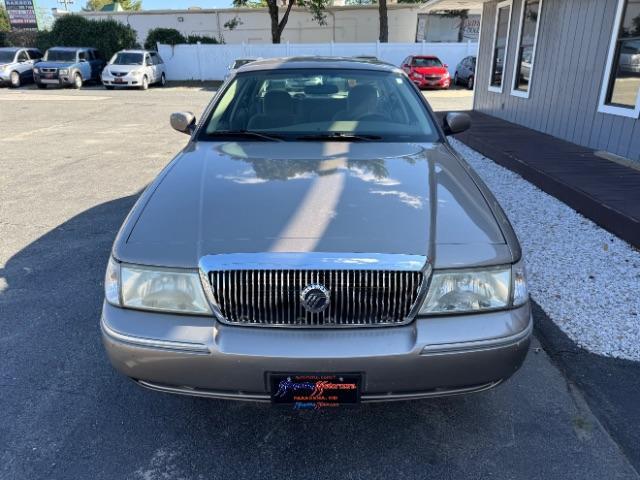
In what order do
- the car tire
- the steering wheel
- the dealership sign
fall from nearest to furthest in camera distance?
1. the steering wheel
2. the car tire
3. the dealership sign

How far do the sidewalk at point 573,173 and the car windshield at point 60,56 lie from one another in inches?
804

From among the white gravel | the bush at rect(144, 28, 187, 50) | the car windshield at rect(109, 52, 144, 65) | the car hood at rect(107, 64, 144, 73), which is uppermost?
the bush at rect(144, 28, 187, 50)

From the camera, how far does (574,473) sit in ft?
6.82

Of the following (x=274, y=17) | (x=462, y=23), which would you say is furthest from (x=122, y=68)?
(x=462, y=23)

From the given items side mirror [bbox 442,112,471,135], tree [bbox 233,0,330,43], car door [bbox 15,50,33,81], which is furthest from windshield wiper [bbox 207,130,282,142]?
tree [bbox 233,0,330,43]

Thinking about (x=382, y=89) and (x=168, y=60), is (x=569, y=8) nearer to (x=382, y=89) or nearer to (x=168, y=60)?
(x=382, y=89)

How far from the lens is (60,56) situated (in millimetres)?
22359

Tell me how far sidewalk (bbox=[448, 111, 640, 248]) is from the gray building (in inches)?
14.1

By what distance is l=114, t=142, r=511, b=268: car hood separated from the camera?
197cm

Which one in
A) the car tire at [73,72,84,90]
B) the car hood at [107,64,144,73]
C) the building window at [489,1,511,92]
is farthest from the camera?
the car tire at [73,72,84,90]

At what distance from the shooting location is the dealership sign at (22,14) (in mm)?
32875

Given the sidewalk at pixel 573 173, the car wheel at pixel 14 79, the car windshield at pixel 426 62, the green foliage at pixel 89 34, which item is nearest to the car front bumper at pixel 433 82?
the car windshield at pixel 426 62

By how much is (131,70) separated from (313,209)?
73.2 ft

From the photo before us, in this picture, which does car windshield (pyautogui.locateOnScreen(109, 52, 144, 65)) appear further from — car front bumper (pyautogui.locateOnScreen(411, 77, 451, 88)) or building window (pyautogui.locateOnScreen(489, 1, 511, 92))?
building window (pyautogui.locateOnScreen(489, 1, 511, 92))
